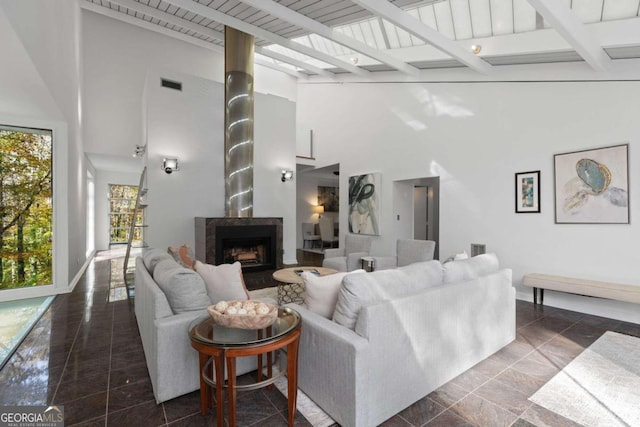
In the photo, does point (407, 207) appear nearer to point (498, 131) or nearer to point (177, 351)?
point (498, 131)

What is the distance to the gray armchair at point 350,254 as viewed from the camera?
5152 millimetres

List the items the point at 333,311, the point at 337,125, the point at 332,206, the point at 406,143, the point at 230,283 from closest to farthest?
the point at 333,311
the point at 230,283
the point at 406,143
the point at 337,125
the point at 332,206

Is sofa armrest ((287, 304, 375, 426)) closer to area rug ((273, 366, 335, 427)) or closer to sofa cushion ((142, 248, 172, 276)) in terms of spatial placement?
area rug ((273, 366, 335, 427))

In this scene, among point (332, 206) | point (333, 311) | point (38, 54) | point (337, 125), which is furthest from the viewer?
point (332, 206)

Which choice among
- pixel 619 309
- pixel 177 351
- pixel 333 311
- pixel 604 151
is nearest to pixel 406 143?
pixel 604 151

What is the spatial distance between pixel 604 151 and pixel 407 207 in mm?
3376

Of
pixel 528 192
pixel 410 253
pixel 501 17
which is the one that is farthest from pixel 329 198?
pixel 501 17

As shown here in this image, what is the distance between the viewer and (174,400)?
205 centimetres

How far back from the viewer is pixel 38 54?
9.57 ft

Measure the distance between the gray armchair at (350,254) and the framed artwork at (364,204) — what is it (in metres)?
1.13

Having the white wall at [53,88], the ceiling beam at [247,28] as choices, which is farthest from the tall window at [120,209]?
the ceiling beam at [247,28]

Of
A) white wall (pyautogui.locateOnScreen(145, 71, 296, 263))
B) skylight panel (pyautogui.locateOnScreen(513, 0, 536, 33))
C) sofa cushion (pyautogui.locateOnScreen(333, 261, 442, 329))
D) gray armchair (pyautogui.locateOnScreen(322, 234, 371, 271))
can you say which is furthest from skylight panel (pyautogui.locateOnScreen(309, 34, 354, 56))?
sofa cushion (pyautogui.locateOnScreen(333, 261, 442, 329))

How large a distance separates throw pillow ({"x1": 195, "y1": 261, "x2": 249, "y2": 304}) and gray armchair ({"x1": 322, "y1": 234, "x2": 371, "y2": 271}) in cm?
282

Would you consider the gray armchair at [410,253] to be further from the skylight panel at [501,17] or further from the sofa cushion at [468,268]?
the skylight panel at [501,17]
